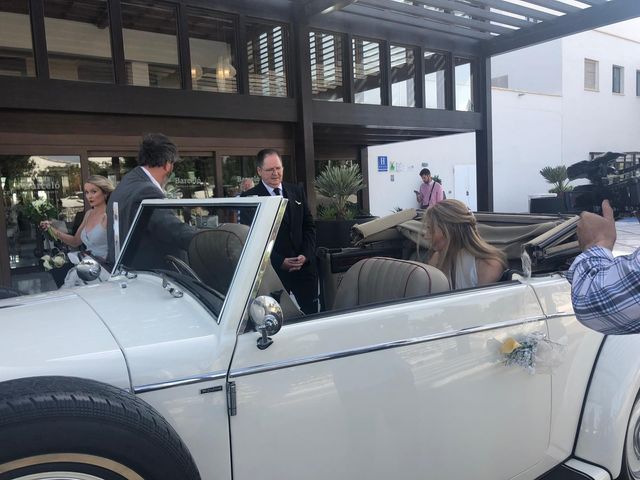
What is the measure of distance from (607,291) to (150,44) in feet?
25.0

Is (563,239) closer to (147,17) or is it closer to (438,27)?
(147,17)

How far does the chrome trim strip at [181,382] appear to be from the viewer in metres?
1.45

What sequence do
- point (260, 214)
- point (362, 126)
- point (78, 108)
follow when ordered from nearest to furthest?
1. point (260, 214)
2. point (78, 108)
3. point (362, 126)

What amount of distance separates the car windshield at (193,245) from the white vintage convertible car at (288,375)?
10 millimetres

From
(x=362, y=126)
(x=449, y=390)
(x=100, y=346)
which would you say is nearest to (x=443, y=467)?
(x=449, y=390)

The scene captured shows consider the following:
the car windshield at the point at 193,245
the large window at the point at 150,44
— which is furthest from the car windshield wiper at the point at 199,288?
the large window at the point at 150,44

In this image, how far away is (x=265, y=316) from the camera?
1.51m

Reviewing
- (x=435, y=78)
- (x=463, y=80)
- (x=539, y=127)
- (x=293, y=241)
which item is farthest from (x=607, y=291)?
(x=539, y=127)

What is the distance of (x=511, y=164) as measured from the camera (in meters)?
17.7

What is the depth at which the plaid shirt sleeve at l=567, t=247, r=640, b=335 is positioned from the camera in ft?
4.28

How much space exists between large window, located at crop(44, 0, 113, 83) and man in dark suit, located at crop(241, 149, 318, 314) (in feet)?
14.3

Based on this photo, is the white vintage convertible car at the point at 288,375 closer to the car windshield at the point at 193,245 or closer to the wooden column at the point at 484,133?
the car windshield at the point at 193,245

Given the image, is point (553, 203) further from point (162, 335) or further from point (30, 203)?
point (30, 203)

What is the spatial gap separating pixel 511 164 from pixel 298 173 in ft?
36.9
